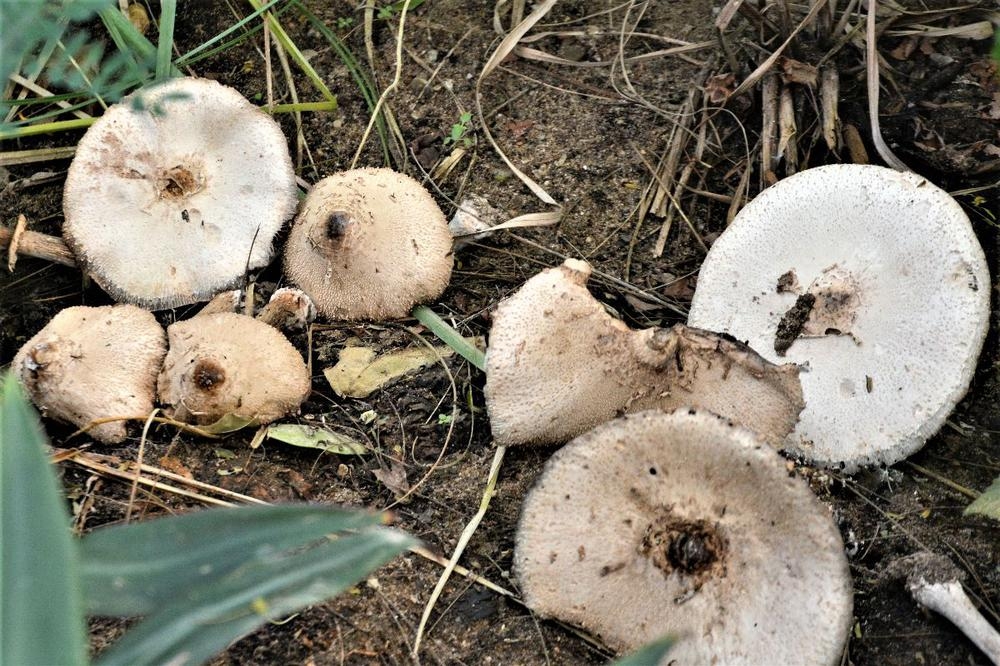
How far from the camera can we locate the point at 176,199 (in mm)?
2580

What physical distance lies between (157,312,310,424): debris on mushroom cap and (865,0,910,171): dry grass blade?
5.72 ft

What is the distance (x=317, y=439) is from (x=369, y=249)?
1.82 ft

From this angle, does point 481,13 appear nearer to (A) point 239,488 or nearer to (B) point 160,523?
(A) point 239,488

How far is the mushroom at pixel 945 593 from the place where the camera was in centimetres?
192

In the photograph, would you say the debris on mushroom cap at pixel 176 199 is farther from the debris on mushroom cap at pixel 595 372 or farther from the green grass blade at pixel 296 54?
the debris on mushroom cap at pixel 595 372

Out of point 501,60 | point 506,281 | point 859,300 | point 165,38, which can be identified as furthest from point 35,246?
point 859,300

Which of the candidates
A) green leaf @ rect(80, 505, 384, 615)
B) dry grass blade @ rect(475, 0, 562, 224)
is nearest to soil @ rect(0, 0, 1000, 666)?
dry grass blade @ rect(475, 0, 562, 224)

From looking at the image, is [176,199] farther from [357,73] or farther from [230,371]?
[357,73]

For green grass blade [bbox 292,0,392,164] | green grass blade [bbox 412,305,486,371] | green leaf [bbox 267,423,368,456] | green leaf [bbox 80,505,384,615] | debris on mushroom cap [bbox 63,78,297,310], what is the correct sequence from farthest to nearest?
green grass blade [bbox 292,0,392,164], debris on mushroom cap [bbox 63,78,297,310], green grass blade [bbox 412,305,486,371], green leaf [bbox 267,423,368,456], green leaf [bbox 80,505,384,615]

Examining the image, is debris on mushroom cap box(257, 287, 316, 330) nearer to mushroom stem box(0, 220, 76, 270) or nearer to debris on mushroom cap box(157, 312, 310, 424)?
debris on mushroom cap box(157, 312, 310, 424)

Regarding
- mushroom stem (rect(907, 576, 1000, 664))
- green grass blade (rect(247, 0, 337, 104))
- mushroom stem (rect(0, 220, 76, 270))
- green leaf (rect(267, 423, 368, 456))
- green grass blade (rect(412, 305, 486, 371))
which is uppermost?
green grass blade (rect(247, 0, 337, 104))

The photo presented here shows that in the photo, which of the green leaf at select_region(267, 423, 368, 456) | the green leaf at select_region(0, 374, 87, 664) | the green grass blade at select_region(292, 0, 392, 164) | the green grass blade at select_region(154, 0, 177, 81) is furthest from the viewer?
the green grass blade at select_region(292, 0, 392, 164)

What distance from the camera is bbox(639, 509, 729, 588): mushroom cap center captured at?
1.88 m

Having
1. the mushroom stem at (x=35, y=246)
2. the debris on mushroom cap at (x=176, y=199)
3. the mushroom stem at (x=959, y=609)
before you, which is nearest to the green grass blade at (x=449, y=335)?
the debris on mushroom cap at (x=176, y=199)
